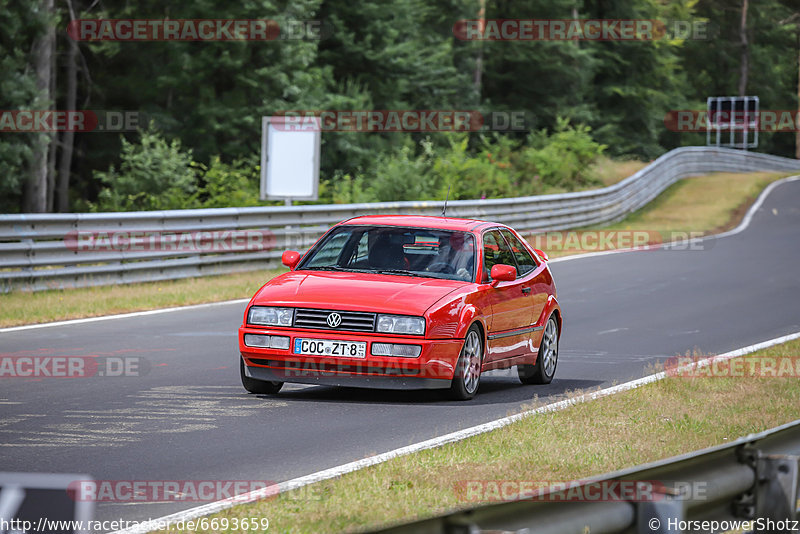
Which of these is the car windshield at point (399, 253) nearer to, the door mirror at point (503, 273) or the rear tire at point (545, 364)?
the door mirror at point (503, 273)

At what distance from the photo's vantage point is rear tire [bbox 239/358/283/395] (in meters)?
10.8

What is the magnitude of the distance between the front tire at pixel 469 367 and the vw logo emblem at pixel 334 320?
1.02m

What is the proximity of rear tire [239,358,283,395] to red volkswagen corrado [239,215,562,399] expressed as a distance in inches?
0.5

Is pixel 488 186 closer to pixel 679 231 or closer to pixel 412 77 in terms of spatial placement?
pixel 679 231

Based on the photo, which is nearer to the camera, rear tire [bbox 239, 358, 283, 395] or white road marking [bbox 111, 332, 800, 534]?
white road marking [bbox 111, 332, 800, 534]

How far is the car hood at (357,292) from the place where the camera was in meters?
10.2

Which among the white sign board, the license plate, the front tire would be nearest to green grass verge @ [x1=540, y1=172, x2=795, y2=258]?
the white sign board

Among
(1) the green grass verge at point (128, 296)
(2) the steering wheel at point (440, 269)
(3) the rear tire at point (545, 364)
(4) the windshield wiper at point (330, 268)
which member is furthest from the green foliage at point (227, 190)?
(2) the steering wheel at point (440, 269)

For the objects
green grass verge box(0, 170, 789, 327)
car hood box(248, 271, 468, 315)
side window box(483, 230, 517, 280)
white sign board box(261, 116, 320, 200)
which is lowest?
green grass verge box(0, 170, 789, 327)

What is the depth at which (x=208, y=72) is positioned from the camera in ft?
142

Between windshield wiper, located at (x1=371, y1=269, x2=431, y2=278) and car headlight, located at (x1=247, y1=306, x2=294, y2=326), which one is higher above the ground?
windshield wiper, located at (x1=371, y1=269, x2=431, y2=278)

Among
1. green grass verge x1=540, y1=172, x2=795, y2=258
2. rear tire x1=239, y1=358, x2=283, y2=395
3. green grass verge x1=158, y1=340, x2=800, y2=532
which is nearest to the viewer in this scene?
green grass verge x1=158, y1=340, x2=800, y2=532

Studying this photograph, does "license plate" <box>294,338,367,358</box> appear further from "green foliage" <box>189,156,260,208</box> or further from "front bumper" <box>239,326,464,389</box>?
"green foliage" <box>189,156,260,208</box>

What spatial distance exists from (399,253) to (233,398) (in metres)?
1.90
